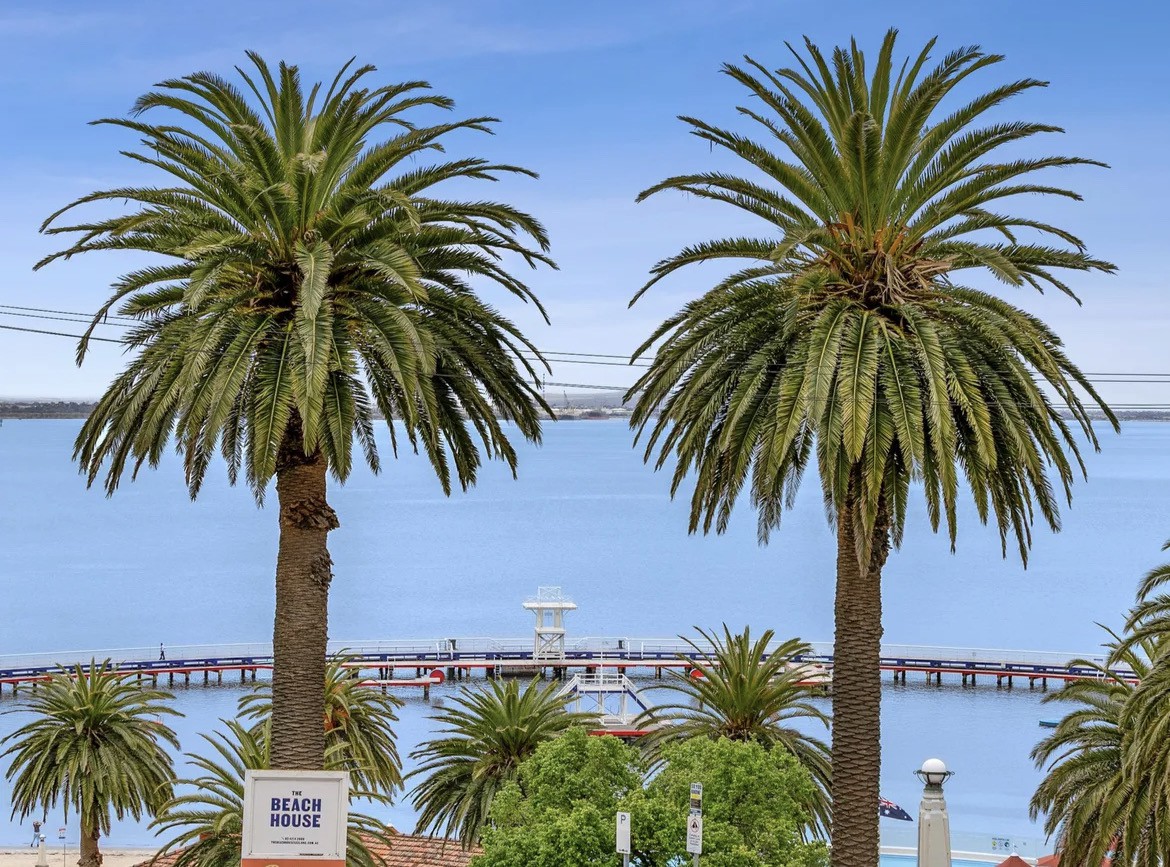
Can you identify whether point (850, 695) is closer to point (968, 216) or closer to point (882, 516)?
point (882, 516)

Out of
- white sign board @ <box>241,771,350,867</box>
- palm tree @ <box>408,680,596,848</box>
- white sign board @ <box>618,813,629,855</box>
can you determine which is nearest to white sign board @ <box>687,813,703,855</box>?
white sign board @ <box>618,813,629,855</box>

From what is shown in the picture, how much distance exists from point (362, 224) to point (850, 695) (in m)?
9.88

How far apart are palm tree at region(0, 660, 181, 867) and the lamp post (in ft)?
59.1

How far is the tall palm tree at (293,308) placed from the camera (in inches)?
793

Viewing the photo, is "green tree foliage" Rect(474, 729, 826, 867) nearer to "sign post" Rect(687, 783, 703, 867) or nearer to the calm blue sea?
"sign post" Rect(687, 783, 703, 867)

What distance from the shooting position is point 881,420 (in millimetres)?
20703

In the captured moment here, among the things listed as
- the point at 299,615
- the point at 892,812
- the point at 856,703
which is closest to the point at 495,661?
the point at 892,812

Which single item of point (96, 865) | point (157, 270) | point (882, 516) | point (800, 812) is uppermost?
point (157, 270)

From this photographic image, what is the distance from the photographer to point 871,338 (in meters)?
Result: 20.9

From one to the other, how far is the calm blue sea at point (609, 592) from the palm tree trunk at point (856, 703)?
2991 centimetres

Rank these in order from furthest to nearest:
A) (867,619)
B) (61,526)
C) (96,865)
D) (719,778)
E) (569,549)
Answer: (61,526), (569,549), (96,865), (867,619), (719,778)

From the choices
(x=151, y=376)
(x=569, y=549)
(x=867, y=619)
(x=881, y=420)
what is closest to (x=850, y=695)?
(x=867, y=619)

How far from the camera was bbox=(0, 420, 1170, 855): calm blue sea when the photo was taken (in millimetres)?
75875

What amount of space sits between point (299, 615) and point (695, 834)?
6.84 m
